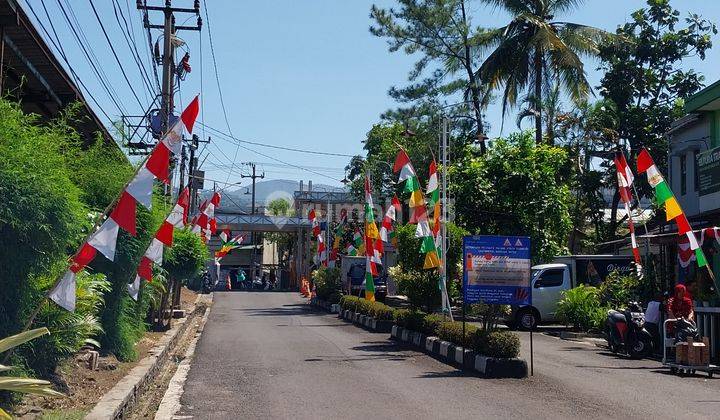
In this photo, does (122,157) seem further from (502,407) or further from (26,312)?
(502,407)

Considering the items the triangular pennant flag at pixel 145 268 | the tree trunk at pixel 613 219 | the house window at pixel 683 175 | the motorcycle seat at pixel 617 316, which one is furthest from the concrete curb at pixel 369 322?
the tree trunk at pixel 613 219

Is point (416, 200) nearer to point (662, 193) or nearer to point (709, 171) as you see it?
point (662, 193)

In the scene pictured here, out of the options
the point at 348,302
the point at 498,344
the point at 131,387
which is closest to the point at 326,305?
the point at 348,302

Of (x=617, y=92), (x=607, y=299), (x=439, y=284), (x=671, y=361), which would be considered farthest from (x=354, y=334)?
(x=617, y=92)

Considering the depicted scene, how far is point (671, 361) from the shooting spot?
16000mm

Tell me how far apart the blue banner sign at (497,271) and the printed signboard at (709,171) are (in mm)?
9639

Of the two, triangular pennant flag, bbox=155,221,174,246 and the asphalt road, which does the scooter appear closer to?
the asphalt road

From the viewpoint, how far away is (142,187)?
9.59 m

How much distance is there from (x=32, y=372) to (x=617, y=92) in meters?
30.6

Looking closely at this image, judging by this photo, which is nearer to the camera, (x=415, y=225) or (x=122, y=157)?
(x=122, y=157)

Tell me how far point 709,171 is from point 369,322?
11037 millimetres

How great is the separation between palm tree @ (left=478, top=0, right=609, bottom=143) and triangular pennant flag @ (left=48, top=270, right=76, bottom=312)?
26.7 metres

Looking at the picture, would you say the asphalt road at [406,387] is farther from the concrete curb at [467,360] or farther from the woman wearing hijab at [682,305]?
the woman wearing hijab at [682,305]

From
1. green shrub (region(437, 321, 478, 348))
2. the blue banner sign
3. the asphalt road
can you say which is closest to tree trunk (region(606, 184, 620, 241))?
the asphalt road
